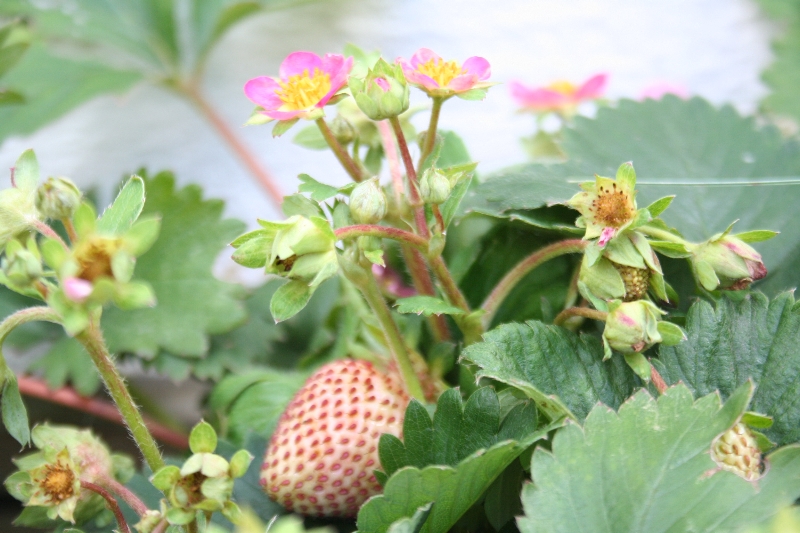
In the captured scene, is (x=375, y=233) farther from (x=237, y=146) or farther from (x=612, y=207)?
(x=237, y=146)

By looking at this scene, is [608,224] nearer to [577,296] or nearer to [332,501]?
[577,296]

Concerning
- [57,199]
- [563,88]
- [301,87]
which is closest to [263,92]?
[301,87]

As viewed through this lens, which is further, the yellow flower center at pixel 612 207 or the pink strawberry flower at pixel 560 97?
the pink strawberry flower at pixel 560 97

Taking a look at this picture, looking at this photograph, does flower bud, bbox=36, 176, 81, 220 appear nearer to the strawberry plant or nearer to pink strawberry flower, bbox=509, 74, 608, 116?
the strawberry plant

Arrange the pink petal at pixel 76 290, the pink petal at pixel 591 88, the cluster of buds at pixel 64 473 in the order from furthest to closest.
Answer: the pink petal at pixel 591 88 → the cluster of buds at pixel 64 473 → the pink petal at pixel 76 290

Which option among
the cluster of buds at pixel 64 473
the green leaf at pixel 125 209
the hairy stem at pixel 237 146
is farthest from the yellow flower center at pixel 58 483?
the hairy stem at pixel 237 146

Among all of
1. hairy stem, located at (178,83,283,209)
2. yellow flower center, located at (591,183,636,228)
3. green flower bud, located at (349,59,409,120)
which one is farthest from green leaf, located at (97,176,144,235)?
hairy stem, located at (178,83,283,209)

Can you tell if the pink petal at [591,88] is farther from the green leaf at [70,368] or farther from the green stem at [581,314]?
the green leaf at [70,368]
